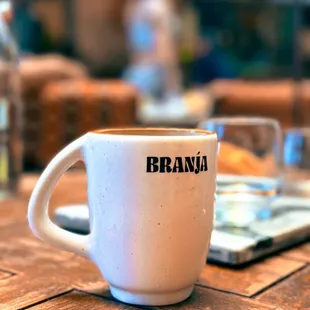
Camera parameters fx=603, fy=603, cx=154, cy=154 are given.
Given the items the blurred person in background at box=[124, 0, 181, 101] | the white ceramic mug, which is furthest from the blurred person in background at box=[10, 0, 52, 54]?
the white ceramic mug

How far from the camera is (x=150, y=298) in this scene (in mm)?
466

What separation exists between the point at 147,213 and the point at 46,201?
9cm

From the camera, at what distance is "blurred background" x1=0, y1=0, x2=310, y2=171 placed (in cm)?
241

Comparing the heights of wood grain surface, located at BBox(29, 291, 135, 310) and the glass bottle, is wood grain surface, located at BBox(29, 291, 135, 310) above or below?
below

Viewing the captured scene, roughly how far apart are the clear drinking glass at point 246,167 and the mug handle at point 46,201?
233 millimetres

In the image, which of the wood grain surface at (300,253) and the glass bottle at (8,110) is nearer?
the wood grain surface at (300,253)

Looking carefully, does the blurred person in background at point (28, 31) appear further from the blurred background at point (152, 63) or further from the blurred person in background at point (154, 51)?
the blurred person in background at point (154, 51)

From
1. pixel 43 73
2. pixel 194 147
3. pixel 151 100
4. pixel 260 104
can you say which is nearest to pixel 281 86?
pixel 260 104

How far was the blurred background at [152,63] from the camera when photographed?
2408 millimetres

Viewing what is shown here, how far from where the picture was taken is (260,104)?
2602 mm

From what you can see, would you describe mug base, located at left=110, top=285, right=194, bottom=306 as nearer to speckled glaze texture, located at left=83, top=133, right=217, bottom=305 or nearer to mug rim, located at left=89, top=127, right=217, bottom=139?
speckled glaze texture, located at left=83, top=133, right=217, bottom=305

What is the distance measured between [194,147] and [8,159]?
560mm

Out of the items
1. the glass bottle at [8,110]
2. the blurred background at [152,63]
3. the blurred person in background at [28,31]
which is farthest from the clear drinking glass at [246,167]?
the blurred person in background at [28,31]

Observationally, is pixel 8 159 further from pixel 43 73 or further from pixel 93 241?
pixel 43 73
